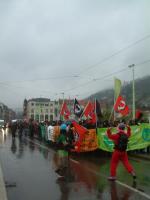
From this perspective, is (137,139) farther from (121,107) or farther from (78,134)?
(121,107)

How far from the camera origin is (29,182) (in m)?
11.9

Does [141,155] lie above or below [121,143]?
below

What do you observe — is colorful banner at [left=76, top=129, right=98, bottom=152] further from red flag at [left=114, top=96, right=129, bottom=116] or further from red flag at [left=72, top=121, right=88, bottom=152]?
red flag at [left=114, top=96, right=129, bottom=116]

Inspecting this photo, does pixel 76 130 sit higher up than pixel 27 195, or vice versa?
pixel 76 130

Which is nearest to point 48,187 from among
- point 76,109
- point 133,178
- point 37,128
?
point 133,178

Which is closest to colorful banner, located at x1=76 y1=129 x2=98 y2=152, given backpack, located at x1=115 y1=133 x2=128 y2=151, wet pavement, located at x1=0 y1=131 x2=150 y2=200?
wet pavement, located at x1=0 y1=131 x2=150 y2=200

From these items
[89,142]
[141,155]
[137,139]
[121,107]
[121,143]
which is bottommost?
[141,155]

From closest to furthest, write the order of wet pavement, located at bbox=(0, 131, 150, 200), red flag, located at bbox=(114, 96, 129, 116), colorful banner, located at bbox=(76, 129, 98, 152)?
wet pavement, located at bbox=(0, 131, 150, 200)
colorful banner, located at bbox=(76, 129, 98, 152)
red flag, located at bbox=(114, 96, 129, 116)

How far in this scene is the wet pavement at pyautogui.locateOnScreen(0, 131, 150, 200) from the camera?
9.86 meters

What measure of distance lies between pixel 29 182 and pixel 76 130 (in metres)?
8.16

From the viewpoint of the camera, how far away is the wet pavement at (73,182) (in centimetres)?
986

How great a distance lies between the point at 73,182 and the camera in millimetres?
11781

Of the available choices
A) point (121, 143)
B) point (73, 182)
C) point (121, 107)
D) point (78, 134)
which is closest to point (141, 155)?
point (78, 134)

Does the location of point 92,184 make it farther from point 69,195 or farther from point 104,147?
point 104,147
